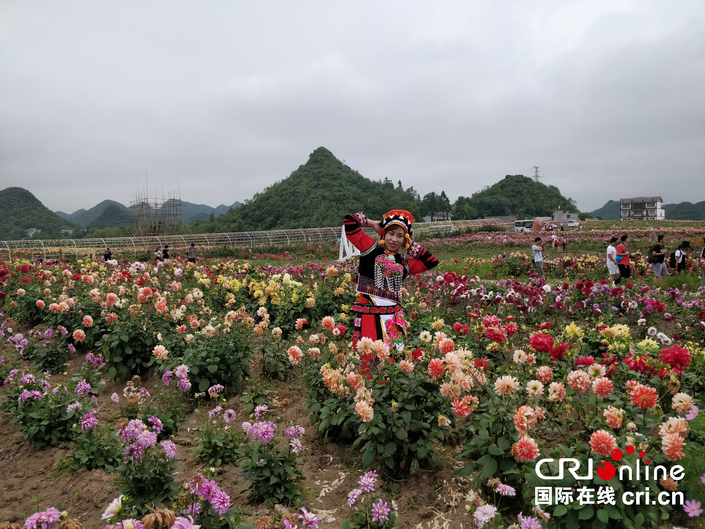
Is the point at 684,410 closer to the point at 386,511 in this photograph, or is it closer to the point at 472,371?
the point at 472,371

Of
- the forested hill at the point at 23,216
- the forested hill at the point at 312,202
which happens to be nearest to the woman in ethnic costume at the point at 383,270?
the forested hill at the point at 312,202

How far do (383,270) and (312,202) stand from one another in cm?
4583

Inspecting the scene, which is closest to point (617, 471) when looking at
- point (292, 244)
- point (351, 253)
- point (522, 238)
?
point (351, 253)

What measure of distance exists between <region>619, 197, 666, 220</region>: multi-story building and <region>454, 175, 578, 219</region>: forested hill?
13.0 m

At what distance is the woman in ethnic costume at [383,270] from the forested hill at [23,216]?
5205cm

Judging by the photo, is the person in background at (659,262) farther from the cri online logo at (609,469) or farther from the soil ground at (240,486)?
the cri online logo at (609,469)

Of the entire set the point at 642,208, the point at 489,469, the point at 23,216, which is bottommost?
the point at 489,469

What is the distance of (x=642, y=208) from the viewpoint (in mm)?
82000

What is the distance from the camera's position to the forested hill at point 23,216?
46281mm

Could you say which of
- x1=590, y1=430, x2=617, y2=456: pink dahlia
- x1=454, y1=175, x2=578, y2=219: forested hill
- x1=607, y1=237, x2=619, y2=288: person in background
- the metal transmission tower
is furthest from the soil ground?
x1=454, y1=175, x2=578, y2=219: forested hill

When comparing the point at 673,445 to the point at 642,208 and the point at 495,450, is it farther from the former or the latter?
the point at 642,208

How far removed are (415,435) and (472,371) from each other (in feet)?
1.77

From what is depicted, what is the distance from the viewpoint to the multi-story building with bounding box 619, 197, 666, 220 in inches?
3161

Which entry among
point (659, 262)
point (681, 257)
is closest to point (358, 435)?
point (659, 262)
